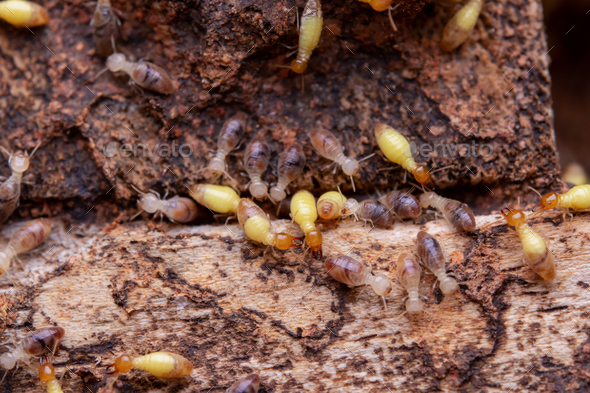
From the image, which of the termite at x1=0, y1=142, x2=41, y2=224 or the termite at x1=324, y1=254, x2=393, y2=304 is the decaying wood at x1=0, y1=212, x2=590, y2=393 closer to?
the termite at x1=324, y1=254, x2=393, y2=304

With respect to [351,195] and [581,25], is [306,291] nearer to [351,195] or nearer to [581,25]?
[351,195]

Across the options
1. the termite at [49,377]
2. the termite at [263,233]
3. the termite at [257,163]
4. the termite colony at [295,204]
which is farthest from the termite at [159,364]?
the termite at [257,163]

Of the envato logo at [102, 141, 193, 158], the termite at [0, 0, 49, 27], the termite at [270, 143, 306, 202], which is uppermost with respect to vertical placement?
the termite at [0, 0, 49, 27]

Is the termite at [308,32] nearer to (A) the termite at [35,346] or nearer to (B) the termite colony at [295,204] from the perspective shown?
(B) the termite colony at [295,204]

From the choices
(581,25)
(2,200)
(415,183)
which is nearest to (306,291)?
(415,183)

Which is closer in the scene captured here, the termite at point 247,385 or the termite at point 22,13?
the termite at point 247,385

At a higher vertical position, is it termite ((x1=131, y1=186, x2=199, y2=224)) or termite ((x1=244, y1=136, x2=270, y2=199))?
termite ((x1=244, y1=136, x2=270, y2=199))

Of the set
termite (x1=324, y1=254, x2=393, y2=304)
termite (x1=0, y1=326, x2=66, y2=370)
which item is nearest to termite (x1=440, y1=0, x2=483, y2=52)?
termite (x1=324, y1=254, x2=393, y2=304)
